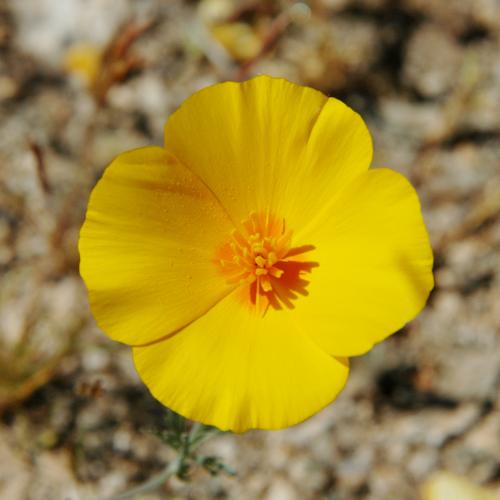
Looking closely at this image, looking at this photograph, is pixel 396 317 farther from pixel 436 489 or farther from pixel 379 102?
pixel 379 102

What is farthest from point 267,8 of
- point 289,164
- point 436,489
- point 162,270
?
point 436,489

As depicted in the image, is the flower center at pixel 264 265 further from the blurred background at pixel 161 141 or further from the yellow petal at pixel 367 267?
the blurred background at pixel 161 141

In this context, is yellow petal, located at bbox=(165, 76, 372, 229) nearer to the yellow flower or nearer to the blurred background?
the yellow flower

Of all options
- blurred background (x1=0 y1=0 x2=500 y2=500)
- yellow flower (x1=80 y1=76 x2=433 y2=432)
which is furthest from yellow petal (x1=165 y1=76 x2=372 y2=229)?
blurred background (x1=0 y1=0 x2=500 y2=500)

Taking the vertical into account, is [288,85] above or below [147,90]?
above

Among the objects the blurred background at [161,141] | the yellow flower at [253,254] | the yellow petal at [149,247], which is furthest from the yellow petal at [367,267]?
the blurred background at [161,141]

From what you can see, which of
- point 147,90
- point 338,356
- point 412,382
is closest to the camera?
point 338,356
